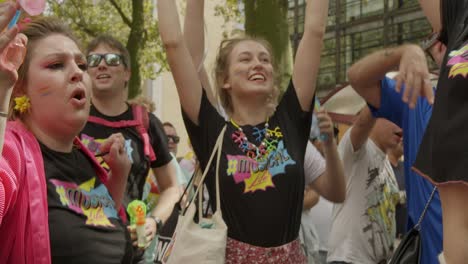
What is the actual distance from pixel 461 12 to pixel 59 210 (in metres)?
1.57

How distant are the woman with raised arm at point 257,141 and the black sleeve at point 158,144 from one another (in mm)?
1064

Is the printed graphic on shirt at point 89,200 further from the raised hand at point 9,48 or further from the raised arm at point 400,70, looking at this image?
the raised arm at point 400,70

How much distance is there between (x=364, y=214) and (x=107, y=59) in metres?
2.03

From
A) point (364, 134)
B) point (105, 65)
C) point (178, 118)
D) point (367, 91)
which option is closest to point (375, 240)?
point (364, 134)

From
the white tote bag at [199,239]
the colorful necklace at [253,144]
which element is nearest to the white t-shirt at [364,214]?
the colorful necklace at [253,144]

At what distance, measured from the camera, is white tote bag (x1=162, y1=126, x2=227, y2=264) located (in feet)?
9.09

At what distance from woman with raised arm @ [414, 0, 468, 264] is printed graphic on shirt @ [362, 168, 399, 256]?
2571 mm

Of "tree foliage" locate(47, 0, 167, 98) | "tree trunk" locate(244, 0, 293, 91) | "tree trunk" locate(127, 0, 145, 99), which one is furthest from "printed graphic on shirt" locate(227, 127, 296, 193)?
"tree foliage" locate(47, 0, 167, 98)

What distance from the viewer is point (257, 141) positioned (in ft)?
10.4

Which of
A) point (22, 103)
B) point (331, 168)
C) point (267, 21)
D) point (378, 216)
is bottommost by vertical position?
point (378, 216)

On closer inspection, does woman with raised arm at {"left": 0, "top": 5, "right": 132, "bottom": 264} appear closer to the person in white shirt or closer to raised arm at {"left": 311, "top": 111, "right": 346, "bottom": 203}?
raised arm at {"left": 311, "top": 111, "right": 346, "bottom": 203}

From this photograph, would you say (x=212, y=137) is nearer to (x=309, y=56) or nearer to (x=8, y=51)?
(x=309, y=56)

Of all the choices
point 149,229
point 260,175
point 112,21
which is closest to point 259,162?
point 260,175

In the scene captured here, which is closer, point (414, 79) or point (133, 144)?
point (414, 79)
